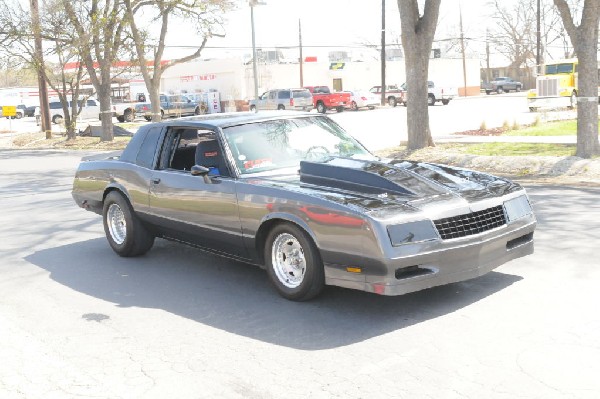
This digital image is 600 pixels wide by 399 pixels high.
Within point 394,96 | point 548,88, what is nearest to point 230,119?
point 548,88

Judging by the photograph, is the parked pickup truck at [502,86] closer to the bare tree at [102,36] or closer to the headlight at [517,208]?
the bare tree at [102,36]

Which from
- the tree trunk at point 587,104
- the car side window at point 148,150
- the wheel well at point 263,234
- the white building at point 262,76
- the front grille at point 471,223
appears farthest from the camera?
the white building at point 262,76

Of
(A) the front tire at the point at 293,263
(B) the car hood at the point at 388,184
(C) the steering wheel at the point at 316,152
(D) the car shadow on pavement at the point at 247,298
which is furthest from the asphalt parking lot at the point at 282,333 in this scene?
(C) the steering wheel at the point at 316,152

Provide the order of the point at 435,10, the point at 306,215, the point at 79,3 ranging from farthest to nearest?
the point at 79,3 → the point at 435,10 → the point at 306,215

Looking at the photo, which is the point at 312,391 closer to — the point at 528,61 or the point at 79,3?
the point at 79,3

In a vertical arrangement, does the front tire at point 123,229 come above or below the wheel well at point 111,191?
below

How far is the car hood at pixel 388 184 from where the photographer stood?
5.71m

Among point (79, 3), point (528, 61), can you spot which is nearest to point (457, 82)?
point (528, 61)

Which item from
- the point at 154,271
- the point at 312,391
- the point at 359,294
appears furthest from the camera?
the point at 154,271

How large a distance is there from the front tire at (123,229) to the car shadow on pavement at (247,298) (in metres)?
0.13

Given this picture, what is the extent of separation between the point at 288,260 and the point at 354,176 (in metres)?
0.88

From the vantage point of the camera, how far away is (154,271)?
7.51 meters

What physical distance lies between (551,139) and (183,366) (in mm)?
16091

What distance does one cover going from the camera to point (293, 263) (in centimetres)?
608
